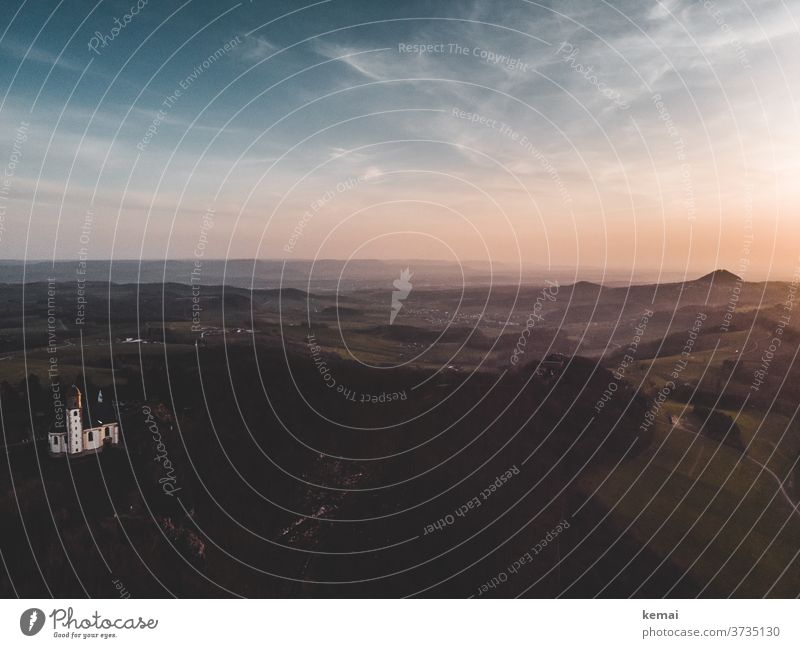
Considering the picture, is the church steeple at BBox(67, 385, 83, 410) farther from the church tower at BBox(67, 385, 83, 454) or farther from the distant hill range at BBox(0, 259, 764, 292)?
the distant hill range at BBox(0, 259, 764, 292)

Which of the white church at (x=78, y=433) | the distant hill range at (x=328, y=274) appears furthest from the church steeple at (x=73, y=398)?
the distant hill range at (x=328, y=274)

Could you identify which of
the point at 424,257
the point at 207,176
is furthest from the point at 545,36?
the point at 207,176

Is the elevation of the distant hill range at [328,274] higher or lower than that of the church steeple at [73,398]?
higher

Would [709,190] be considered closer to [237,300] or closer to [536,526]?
[536,526]

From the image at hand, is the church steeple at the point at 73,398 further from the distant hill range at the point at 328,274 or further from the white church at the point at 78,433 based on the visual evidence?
the distant hill range at the point at 328,274

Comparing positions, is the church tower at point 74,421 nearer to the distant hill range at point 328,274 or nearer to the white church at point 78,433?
the white church at point 78,433

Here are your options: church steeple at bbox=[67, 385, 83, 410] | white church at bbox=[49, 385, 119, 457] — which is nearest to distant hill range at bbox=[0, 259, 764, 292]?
church steeple at bbox=[67, 385, 83, 410]

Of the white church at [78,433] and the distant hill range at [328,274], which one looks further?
the distant hill range at [328,274]

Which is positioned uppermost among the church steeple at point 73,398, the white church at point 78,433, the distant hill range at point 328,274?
the distant hill range at point 328,274
